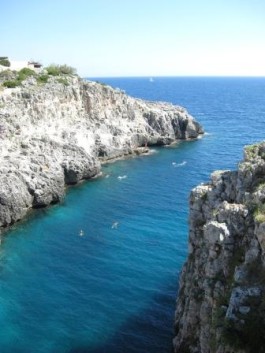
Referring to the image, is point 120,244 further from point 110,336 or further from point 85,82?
point 85,82

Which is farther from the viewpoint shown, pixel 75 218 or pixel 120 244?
pixel 75 218

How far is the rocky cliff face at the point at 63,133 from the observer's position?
71312mm

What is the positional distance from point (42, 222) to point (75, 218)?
192 inches

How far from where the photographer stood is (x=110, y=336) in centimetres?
4072

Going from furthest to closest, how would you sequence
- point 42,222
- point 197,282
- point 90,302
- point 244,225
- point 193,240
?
point 42,222
point 90,302
point 193,240
point 197,282
point 244,225

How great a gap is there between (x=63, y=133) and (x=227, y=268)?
65.9m

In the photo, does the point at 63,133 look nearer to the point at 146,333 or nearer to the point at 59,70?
the point at 59,70

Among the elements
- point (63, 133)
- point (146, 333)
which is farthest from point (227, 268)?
point (63, 133)

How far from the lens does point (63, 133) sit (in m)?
91.6

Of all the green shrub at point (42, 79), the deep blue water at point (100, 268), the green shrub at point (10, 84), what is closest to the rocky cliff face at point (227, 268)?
the deep blue water at point (100, 268)

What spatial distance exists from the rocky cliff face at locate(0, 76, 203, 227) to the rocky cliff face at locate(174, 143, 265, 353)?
35.9 meters

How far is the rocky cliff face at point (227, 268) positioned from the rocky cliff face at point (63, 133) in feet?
118

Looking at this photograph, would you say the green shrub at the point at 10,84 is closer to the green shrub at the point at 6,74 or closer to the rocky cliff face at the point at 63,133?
the rocky cliff face at the point at 63,133

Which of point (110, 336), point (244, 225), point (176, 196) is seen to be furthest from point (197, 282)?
point (176, 196)
